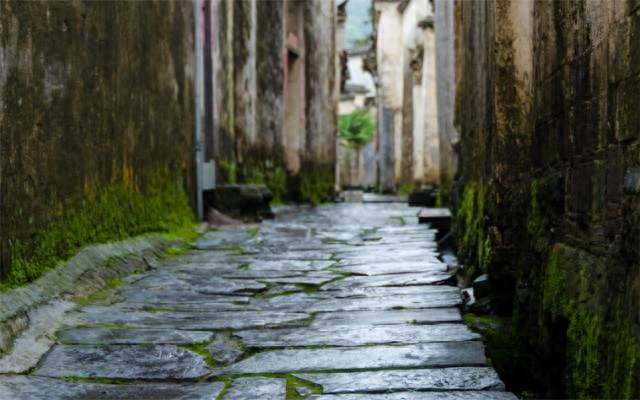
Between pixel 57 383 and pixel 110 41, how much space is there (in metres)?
2.92

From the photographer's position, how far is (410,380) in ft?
8.04

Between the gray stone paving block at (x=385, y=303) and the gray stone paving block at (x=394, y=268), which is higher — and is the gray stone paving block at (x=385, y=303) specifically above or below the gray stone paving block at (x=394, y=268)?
below

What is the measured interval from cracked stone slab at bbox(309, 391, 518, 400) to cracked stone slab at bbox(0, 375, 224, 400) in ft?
1.28

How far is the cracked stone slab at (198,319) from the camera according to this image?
10.8ft

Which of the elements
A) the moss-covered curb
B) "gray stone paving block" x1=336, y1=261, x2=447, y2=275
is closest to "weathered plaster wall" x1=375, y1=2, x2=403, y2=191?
the moss-covered curb

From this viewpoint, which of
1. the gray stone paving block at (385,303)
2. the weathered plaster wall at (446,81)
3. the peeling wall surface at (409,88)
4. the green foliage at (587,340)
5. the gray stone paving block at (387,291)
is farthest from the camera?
the peeling wall surface at (409,88)

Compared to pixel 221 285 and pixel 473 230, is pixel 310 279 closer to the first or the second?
pixel 221 285

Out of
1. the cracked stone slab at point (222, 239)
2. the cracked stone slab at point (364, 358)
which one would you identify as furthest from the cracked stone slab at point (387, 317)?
the cracked stone slab at point (222, 239)

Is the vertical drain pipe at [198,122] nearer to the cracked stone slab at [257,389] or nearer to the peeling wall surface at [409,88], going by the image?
the cracked stone slab at [257,389]

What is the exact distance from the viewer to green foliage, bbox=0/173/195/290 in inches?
136

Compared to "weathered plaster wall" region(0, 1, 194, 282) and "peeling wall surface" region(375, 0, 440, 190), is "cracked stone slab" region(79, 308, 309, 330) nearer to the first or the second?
"weathered plaster wall" region(0, 1, 194, 282)

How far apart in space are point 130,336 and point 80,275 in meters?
0.96

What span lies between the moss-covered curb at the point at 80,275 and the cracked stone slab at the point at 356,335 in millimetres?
890

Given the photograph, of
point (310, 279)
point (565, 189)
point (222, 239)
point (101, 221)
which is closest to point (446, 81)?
point (222, 239)
